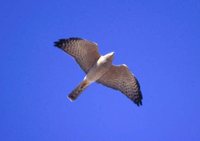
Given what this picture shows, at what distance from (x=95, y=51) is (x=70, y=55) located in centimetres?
80

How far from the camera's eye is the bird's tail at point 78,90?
16656 millimetres

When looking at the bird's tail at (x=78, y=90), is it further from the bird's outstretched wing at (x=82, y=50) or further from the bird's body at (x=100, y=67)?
the bird's outstretched wing at (x=82, y=50)

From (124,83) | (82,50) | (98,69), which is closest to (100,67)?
(98,69)

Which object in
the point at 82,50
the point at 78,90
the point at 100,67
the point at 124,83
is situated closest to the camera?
the point at 100,67

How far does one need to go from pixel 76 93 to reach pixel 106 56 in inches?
57.6

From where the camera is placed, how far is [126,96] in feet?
56.3

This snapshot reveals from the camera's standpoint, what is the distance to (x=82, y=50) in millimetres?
16594

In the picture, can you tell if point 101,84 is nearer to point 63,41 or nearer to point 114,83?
point 114,83

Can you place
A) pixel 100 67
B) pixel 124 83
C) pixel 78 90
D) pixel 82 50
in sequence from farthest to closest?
pixel 124 83 → pixel 78 90 → pixel 82 50 → pixel 100 67

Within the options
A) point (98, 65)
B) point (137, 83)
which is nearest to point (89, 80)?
point (98, 65)

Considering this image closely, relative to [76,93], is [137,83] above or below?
above

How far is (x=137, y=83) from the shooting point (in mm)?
17203

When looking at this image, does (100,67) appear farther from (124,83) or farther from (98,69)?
(124,83)

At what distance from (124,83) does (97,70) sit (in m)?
1.20
